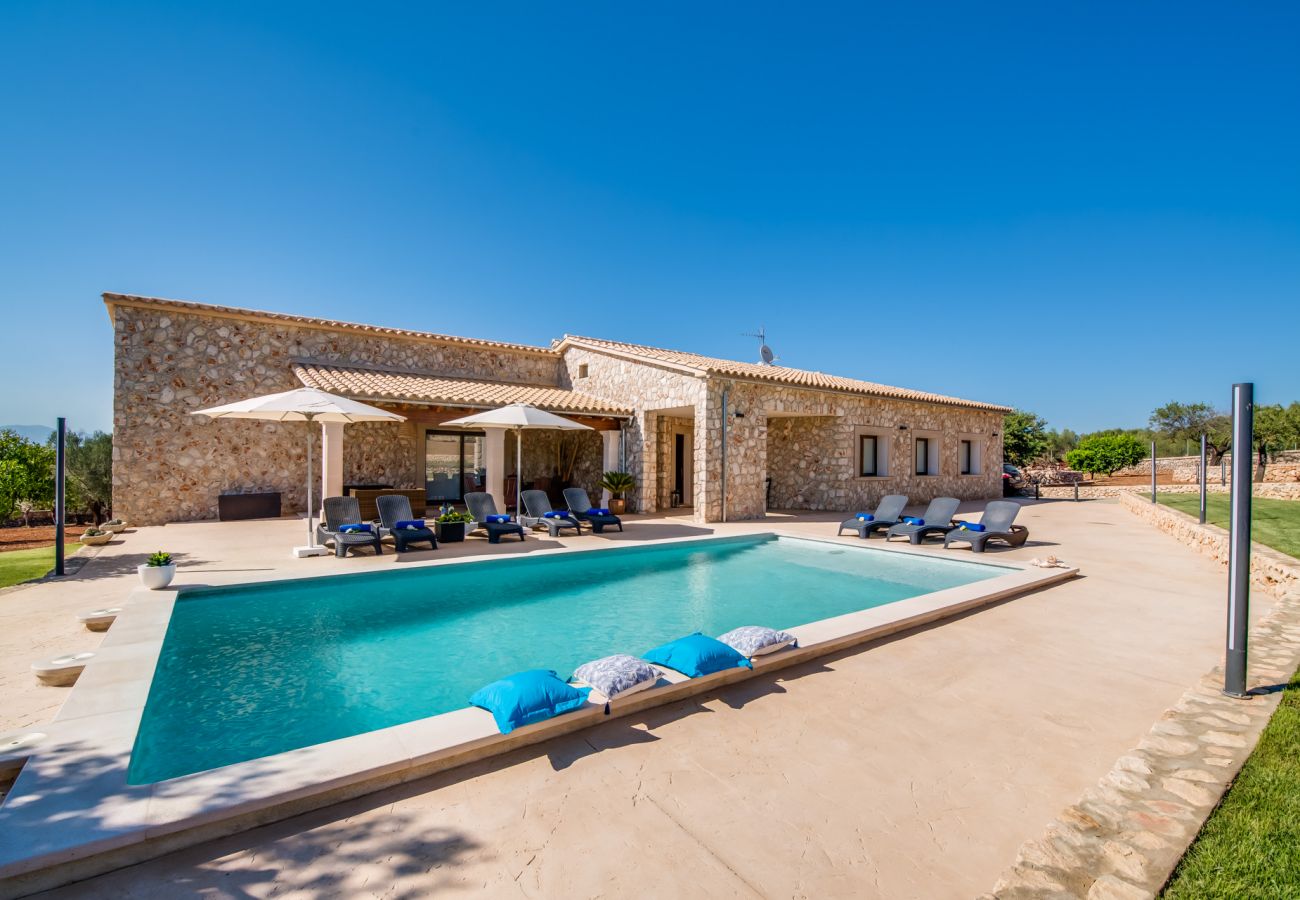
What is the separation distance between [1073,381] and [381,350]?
34270mm

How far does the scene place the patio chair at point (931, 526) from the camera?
1158cm

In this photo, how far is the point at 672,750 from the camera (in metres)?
3.33

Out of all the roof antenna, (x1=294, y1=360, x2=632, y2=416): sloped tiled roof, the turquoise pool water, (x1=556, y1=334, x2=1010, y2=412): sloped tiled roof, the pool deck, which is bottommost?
the turquoise pool water

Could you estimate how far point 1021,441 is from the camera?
31.3m

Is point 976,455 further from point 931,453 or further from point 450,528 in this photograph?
point 450,528

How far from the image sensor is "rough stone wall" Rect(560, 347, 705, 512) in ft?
48.7

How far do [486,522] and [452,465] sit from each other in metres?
6.34

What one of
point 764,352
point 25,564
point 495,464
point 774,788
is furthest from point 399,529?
point 764,352

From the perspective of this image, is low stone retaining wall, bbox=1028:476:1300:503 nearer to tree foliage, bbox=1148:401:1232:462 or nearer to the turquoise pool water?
the turquoise pool water

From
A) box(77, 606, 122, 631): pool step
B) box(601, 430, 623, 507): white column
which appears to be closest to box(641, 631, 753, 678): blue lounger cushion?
box(77, 606, 122, 631): pool step

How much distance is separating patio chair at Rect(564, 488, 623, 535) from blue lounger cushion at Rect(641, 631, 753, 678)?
8.11 m

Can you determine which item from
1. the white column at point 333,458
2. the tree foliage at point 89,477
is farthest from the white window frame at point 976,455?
the tree foliage at point 89,477

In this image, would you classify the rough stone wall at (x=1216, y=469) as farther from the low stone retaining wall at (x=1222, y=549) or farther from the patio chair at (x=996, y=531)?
the patio chair at (x=996, y=531)

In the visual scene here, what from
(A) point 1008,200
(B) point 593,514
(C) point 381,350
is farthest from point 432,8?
(A) point 1008,200
